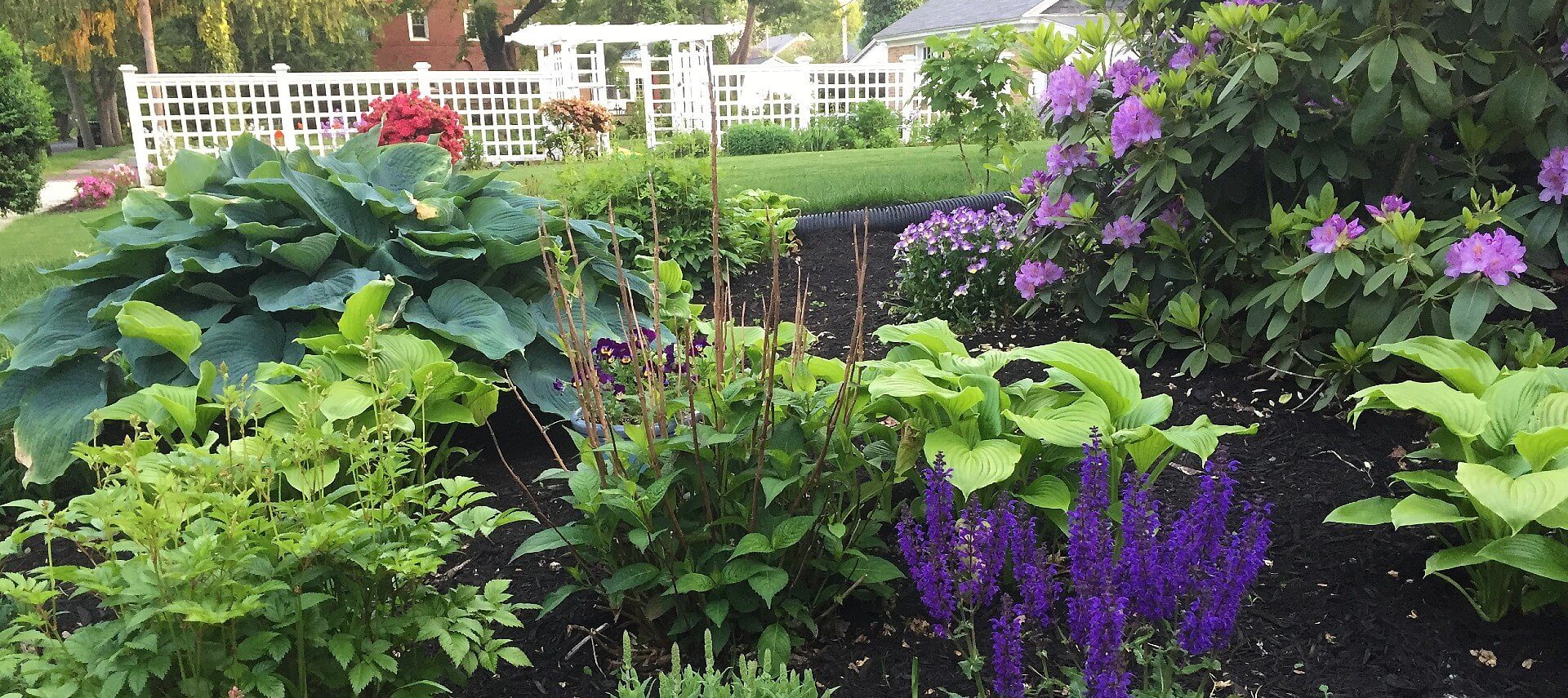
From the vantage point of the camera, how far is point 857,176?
27.1ft

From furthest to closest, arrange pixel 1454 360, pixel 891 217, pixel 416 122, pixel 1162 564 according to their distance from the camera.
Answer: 1. pixel 416 122
2. pixel 891 217
3. pixel 1454 360
4. pixel 1162 564

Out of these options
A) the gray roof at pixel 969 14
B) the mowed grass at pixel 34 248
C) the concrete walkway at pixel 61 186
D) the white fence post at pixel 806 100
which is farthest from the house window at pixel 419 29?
the mowed grass at pixel 34 248

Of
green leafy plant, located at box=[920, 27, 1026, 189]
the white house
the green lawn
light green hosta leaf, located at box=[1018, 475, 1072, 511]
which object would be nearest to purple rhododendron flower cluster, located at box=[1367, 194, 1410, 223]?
light green hosta leaf, located at box=[1018, 475, 1072, 511]

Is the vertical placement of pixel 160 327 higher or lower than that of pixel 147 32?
lower

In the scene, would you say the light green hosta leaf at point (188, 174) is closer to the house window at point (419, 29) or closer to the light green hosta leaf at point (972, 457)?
the light green hosta leaf at point (972, 457)

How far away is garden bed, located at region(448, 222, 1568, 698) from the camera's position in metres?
1.72

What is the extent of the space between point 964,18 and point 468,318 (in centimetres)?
2363

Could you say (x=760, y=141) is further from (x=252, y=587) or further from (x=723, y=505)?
(x=252, y=587)

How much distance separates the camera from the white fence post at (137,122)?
12219mm

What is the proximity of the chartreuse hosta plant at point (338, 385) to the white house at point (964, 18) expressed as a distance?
60.5ft

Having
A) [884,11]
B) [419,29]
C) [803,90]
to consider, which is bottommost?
[803,90]

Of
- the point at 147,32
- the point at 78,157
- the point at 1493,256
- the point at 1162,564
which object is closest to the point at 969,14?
the point at 147,32

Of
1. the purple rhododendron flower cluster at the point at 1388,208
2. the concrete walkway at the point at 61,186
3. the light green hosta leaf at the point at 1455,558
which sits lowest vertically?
the light green hosta leaf at the point at 1455,558

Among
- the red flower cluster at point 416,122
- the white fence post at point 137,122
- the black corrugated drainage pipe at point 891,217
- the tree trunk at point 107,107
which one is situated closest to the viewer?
the black corrugated drainage pipe at point 891,217
